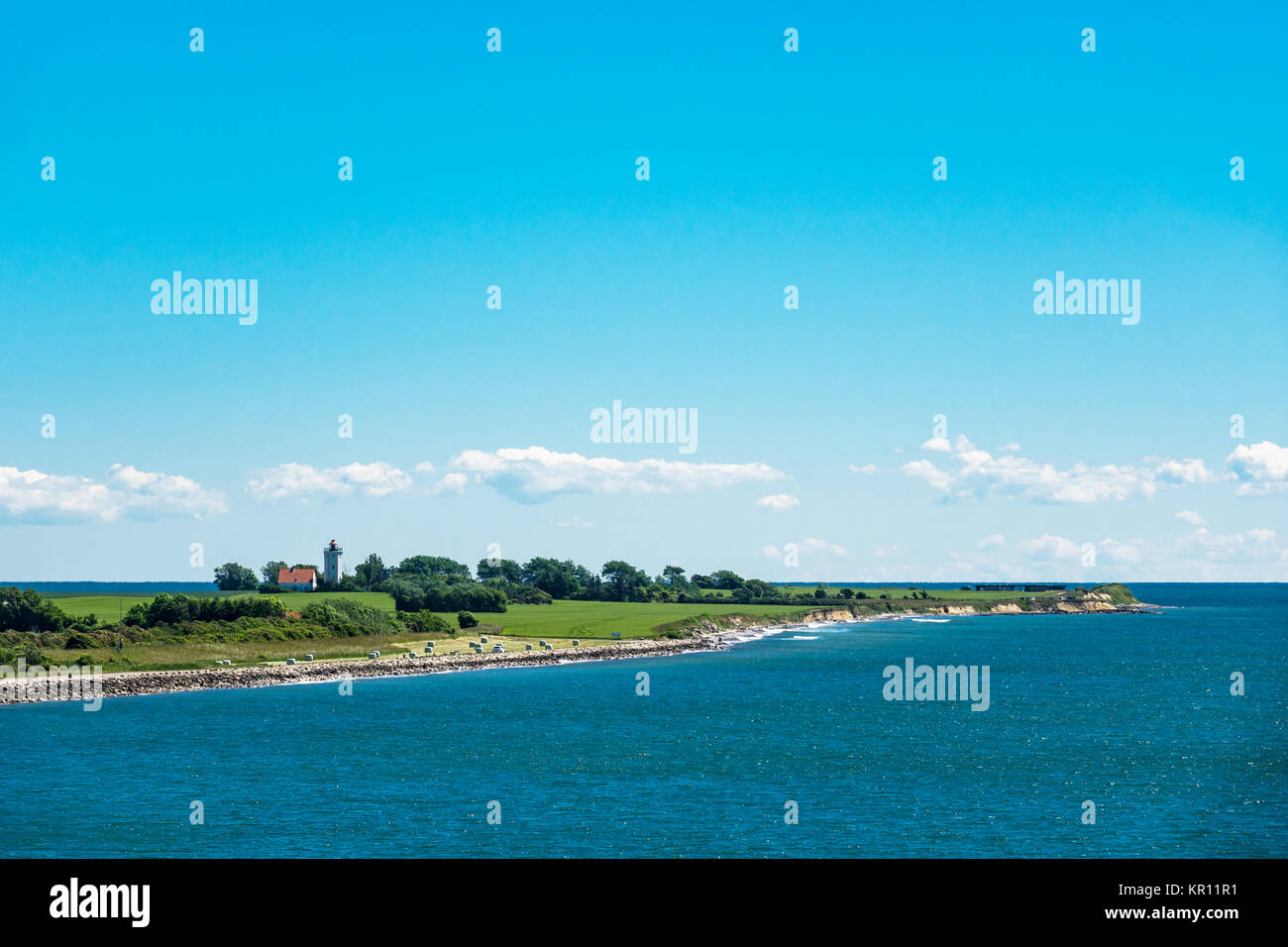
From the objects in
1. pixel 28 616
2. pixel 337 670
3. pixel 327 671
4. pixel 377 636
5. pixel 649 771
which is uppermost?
pixel 28 616

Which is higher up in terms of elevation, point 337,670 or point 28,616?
point 28,616

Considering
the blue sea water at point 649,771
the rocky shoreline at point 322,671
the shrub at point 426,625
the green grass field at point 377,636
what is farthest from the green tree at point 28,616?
the shrub at point 426,625

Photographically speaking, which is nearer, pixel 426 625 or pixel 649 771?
pixel 649 771

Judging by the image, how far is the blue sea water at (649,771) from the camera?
40938 mm

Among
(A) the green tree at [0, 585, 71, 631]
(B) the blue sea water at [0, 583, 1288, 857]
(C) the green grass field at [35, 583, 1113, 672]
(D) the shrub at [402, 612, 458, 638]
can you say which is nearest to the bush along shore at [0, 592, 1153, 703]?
(B) the blue sea water at [0, 583, 1288, 857]

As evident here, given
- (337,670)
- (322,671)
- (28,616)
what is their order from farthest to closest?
(28,616)
(337,670)
(322,671)

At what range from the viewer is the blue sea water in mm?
40938

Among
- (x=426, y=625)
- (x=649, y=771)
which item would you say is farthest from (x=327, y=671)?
(x=649, y=771)

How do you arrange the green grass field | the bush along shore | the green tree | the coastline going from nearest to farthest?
the coastline < the bush along shore < the green grass field < the green tree

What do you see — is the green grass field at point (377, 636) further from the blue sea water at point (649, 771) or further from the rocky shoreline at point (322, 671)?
the blue sea water at point (649, 771)

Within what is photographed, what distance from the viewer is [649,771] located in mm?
55406

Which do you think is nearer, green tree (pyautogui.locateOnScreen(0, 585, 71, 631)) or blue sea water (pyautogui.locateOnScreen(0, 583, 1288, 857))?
blue sea water (pyautogui.locateOnScreen(0, 583, 1288, 857))

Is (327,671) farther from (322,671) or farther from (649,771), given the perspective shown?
(649,771)

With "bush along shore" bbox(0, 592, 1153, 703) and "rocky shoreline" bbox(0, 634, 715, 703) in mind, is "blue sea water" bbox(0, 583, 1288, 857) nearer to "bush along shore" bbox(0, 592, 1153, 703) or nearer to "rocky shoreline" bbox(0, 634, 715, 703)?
"rocky shoreline" bbox(0, 634, 715, 703)
